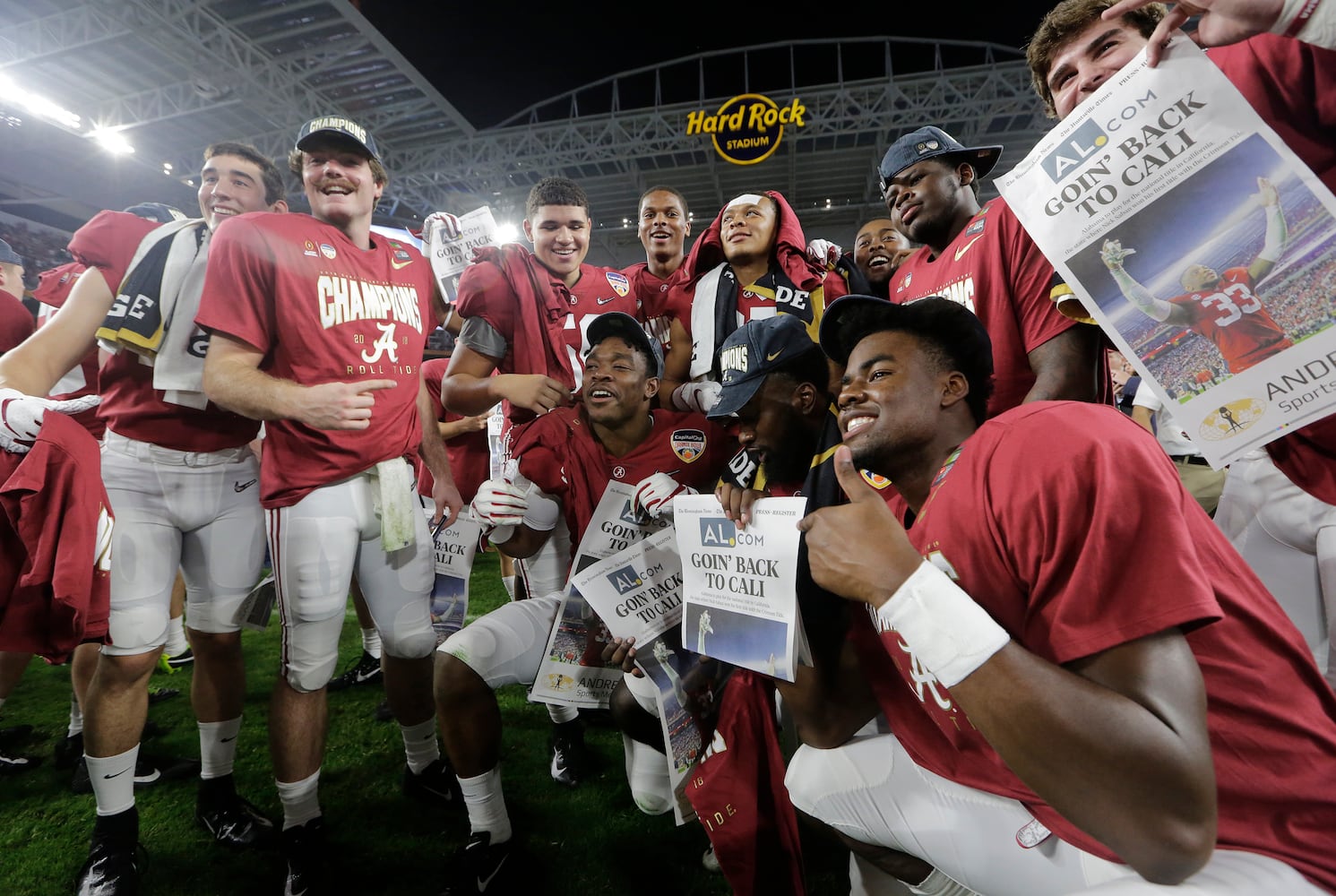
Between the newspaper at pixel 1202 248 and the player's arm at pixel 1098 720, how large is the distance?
49 centimetres

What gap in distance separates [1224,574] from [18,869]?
405 cm

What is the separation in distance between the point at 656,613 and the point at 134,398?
244 centimetres

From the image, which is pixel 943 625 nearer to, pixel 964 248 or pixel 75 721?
pixel 964 248

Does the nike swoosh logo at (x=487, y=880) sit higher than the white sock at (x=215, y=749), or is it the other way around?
the white sock at (x=215, y=749)

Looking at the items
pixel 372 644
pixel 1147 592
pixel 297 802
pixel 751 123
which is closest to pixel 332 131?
pixel 297 802

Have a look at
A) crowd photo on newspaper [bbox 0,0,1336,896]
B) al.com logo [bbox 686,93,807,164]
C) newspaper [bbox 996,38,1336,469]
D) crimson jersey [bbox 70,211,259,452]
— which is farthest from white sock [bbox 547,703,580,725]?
al.com logo [bbox 686,93,807,164]

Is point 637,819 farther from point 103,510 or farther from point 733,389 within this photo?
point 103,510

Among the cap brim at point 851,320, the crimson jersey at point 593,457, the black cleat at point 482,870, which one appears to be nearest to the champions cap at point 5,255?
the crimson jersey at point 593,457

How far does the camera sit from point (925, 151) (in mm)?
2451

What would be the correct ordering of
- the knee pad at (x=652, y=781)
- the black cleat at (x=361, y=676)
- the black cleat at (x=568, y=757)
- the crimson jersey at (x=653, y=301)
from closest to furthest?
the knee pad at (x=652, y=781)
the black cleat at (x=568, y=757)
the crimson jersey at (x=653, y=301)
the black cleat at (x=361, y=676)

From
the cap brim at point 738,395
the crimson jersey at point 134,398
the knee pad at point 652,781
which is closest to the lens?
the cap brim at point 738,395

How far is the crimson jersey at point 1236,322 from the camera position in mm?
1084

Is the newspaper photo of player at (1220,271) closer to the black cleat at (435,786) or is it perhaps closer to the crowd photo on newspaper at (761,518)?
the crowd photo on newspaper at (761,518)

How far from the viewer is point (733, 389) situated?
7.02 feet
